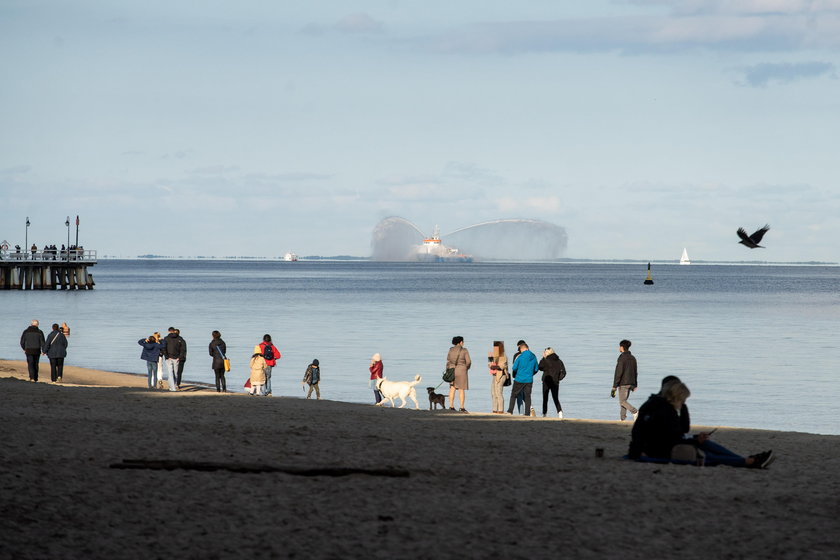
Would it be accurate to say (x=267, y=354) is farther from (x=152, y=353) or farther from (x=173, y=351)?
(x=152, y=353)

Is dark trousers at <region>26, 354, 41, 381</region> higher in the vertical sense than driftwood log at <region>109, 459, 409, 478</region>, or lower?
higher

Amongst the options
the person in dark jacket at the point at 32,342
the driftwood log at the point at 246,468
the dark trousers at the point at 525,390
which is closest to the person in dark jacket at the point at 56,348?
the person in dark jacket at the point at 32,342

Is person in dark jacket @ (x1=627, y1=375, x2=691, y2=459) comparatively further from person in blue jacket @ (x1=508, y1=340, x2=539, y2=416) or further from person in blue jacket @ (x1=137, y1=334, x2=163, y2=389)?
person in blue jacket @ (x1=137, y1=334, x2=163, y2=389)

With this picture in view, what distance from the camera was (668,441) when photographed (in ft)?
45.5

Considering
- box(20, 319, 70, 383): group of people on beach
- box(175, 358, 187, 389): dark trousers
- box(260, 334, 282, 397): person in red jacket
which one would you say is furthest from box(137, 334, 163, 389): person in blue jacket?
box(260, 334, 282, 397): person in red jacket

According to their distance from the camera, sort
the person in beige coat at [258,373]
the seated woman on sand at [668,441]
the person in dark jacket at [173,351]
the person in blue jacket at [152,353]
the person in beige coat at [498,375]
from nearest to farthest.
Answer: the seated woman on sand at [668,441] < the person in beige coat at [498,375] < the person in beige coat at [258,373] < the person in dark jacket at [173,351] < the person in blue jacket at [152,353]

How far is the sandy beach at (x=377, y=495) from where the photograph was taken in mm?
9242

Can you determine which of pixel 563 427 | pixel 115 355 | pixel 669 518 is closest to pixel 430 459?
pixel 669 518

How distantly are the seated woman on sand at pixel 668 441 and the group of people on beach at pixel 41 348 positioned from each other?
60.5ft

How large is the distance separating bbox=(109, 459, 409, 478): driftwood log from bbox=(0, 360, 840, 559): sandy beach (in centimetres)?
2

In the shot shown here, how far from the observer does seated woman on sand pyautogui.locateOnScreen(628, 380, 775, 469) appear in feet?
44.3

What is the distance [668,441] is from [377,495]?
445 cm

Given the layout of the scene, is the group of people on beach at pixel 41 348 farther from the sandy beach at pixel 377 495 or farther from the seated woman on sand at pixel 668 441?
the seated woman on sand at pixel 668 441

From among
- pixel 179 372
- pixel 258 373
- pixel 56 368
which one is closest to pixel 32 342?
pixel 56 368
